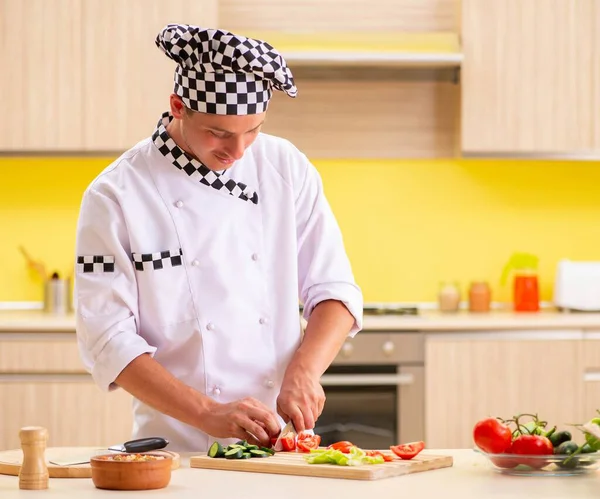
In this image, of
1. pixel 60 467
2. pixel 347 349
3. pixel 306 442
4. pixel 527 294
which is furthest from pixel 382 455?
pixel 527 294

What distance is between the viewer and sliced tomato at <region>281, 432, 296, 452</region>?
1.84m

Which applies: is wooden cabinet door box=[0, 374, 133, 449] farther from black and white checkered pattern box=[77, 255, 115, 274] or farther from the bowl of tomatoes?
the bowl of tomatoes

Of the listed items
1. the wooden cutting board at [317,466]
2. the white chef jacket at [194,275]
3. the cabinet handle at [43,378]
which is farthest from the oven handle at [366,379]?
the wooden cutting board at [317,466]

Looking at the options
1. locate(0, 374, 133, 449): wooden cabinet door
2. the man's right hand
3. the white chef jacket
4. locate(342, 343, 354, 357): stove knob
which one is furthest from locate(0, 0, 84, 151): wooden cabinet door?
the man's right hand

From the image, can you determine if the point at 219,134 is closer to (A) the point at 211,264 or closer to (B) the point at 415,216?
(A) the point at 211,264

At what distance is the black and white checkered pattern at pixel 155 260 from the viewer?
206cm

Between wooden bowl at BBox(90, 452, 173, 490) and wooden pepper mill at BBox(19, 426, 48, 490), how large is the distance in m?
0.09

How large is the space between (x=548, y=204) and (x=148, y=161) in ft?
8.47

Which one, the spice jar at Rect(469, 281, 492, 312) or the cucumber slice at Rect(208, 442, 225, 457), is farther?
the spice jar at Rect(469, 281, 492, 312)

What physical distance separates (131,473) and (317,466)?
12.1 inches

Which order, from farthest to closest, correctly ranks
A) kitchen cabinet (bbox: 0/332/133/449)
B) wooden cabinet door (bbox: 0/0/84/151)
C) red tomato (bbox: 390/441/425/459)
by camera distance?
wooden cabinet door (bbox: 0/0/84/151), kitchen cabinet (bbox: 0/332/133/449), red tomato (bbox: 390/441/425/459)

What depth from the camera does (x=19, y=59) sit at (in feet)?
12.8

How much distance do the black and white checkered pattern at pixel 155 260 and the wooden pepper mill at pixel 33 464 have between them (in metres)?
0.52

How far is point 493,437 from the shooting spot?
5.57 feet
